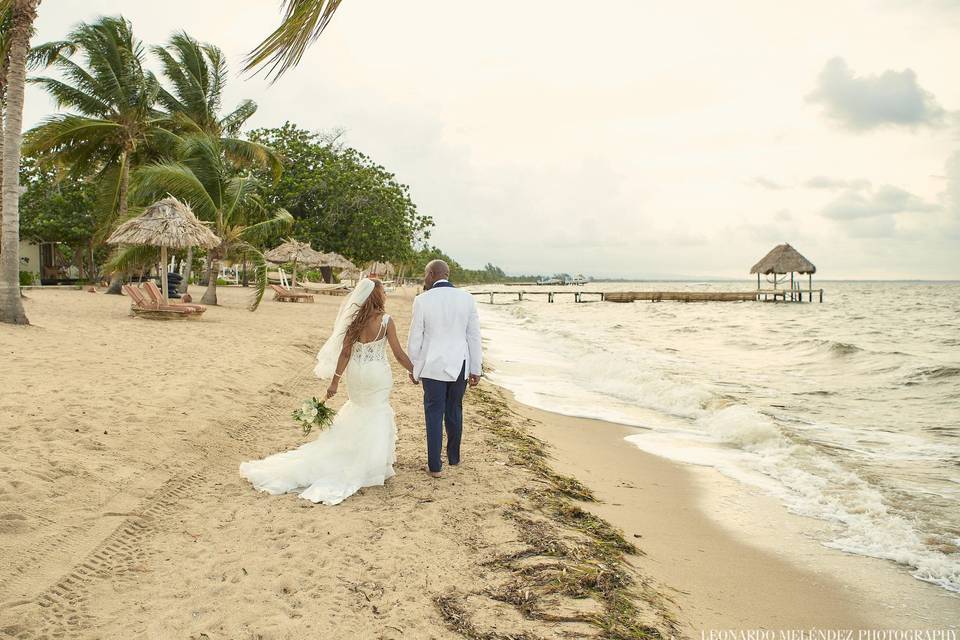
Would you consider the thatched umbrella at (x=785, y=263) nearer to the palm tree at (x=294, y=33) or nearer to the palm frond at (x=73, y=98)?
the palm frond at (x=73, y=98)

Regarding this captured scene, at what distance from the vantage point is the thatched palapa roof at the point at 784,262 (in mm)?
45469

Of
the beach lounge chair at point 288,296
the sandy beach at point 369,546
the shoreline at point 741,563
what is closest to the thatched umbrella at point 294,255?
the beach lounge chair at point 288,296

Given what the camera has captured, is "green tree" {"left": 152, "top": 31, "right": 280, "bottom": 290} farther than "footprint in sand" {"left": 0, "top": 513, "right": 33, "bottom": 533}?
Yes

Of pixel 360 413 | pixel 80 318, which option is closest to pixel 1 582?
pixel 360 413

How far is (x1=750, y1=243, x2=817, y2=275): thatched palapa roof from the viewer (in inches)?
1790

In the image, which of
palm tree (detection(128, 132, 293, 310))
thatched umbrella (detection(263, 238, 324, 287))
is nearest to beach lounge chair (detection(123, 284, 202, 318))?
palm tree (detection(128, 132, 293, 310))

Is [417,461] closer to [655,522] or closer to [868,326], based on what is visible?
[655,522]

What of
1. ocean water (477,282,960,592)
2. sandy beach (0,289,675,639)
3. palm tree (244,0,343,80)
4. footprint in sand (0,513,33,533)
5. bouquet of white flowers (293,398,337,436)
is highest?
palm tree (244,0,343,80)

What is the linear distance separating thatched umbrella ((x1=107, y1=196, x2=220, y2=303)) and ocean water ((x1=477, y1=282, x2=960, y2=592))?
7.67 m

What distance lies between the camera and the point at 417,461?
529cm

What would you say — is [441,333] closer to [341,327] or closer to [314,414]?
[341,327]

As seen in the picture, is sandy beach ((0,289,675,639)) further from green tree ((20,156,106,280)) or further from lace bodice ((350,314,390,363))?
green tree ((20,156,106,280))

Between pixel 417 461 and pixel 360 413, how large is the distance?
85cm

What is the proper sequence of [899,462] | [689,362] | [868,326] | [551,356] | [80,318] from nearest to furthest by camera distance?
[899,462] < [80,318] < [689,362] < [551,356] < [868,326]
